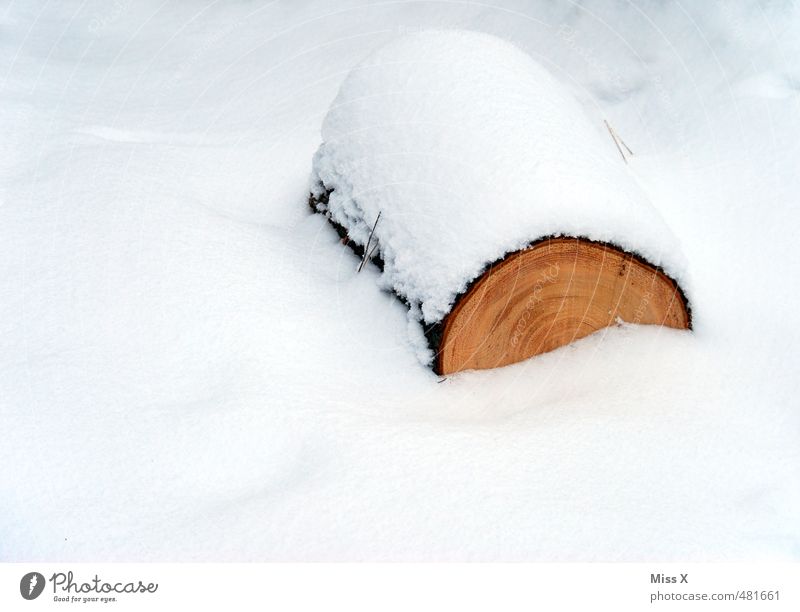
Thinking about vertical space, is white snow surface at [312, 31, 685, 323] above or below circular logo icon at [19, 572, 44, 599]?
above

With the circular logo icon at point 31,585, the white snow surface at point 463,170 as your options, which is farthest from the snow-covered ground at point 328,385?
the white snow surface at point 463,170

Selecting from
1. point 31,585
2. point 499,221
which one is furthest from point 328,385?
point 31,585

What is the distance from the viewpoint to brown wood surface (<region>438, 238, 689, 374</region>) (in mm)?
1837

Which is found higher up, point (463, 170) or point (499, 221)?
point (463, 170)

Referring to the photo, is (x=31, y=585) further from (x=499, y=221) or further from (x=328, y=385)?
(x=499, y=221)

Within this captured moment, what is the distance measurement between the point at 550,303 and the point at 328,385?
2.05 ft

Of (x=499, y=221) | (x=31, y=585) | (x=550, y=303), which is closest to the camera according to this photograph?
(x=31, y=585)

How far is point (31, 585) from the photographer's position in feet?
4.26

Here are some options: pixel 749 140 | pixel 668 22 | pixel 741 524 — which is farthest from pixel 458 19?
pixel 741 524

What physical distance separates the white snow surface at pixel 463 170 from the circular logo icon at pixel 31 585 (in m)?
1.03

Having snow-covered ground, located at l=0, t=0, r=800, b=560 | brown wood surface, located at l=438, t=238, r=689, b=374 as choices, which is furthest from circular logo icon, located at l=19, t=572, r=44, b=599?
brown wood surface, located at l=438, t=238, r=689, b=374

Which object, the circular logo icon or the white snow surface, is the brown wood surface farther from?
the circular logo icon

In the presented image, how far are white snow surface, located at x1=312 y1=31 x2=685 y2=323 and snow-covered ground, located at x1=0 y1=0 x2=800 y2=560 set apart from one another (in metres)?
0.20

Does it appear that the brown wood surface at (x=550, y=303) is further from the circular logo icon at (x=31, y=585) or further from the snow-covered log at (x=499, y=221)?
the circular logo icon at (x=31, y=585)
